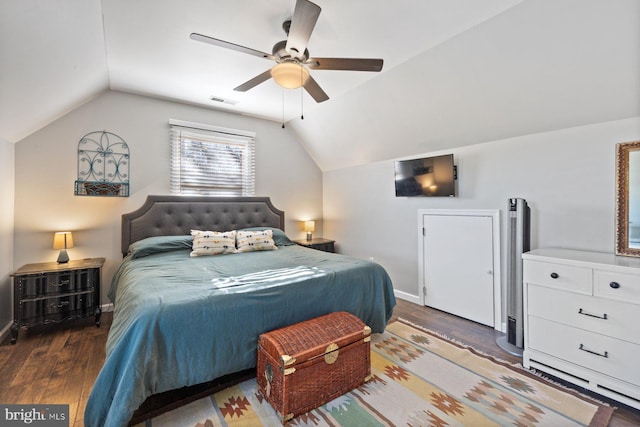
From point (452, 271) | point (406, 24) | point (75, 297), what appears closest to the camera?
point (406, 24)

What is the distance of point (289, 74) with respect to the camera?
6.98 feet

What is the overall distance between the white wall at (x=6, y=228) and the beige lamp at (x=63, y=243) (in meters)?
0.36

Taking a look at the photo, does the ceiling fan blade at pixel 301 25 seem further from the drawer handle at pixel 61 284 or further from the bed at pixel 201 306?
the drawer handle at pixel 61 284

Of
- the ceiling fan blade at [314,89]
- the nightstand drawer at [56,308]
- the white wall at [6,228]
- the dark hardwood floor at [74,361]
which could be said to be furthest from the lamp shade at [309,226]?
the white wall at [6,228]

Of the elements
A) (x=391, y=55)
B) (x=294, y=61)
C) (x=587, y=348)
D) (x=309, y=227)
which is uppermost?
(x=391, y=55)

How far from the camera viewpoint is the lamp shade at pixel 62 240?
9.85 ft

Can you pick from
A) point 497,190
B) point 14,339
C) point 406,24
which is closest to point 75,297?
point 14,339

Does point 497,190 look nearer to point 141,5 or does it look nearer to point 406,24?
point 406,24

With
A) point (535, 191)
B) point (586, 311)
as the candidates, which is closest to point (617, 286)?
point (586, 311)

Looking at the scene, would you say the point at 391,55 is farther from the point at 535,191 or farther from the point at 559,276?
the point at 559,276

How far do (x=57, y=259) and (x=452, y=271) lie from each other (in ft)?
15.1

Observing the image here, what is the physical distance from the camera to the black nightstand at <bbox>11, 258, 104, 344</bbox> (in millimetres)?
2654

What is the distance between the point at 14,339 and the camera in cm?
263

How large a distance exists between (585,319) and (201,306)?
8.83 feet
